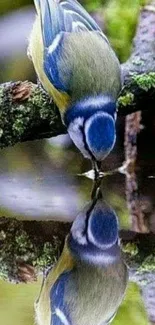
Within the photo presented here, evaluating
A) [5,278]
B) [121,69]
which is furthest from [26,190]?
[5,278]

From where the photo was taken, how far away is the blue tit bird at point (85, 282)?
191 cm

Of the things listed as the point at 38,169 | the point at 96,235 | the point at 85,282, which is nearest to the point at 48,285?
the point at 85,282

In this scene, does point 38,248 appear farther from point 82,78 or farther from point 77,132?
Result: point 82,78

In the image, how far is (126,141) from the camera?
3.61m

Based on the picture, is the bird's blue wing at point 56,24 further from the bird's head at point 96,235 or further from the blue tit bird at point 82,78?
the bird's head at point 96,235

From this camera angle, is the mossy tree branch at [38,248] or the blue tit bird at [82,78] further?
the blue tit bird at [82,78]

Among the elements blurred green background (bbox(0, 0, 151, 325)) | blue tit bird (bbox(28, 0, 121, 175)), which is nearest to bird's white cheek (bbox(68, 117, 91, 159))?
blue tit bird (bbox(28, 0, 121, 175))

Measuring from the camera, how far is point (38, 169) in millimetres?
3305

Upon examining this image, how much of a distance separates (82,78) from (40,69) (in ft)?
0.84

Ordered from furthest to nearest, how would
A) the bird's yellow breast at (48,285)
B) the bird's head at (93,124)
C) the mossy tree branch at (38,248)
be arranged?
1. the bird's head at (93,124)
2. the mossy tree branch at (38,248)
3. the bird's yellow breast at (48,285)

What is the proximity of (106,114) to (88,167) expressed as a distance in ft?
2.06

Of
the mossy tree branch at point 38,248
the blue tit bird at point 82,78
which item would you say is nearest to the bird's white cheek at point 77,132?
the blue tit bird at point 82,78

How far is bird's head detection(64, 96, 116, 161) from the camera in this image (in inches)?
106

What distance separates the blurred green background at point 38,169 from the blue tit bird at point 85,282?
4 cm
